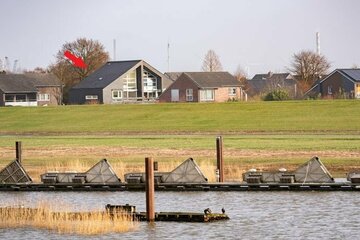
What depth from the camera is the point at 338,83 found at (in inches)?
5906

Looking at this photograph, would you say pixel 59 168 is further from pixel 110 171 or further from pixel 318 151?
pixel 318 151

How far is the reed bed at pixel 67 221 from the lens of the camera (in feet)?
126

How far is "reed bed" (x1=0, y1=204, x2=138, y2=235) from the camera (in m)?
38.3

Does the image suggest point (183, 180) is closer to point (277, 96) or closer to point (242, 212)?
point (242, 212)

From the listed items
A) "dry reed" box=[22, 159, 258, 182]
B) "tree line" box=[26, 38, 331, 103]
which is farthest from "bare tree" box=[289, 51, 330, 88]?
"dry reed" box=[22, 159, 258, 182]

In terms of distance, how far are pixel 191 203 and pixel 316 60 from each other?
123 meters

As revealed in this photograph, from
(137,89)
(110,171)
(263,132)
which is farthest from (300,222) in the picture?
(137,89)

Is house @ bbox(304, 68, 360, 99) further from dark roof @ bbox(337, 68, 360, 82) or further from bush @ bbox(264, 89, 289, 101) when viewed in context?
bush @ bbox(264, 89, 289, 101)

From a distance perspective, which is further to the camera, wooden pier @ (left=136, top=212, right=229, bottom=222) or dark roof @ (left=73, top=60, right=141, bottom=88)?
dark roof @ (left=73, top=60, right=141, bottom=88)

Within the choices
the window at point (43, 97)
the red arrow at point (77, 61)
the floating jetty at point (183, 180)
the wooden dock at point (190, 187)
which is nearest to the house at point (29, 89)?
the window at point (43, 97)

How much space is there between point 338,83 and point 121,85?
107 ft

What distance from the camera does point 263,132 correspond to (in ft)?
308

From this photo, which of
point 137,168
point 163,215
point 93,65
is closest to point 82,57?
point 93,65

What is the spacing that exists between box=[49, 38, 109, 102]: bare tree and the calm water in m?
127
